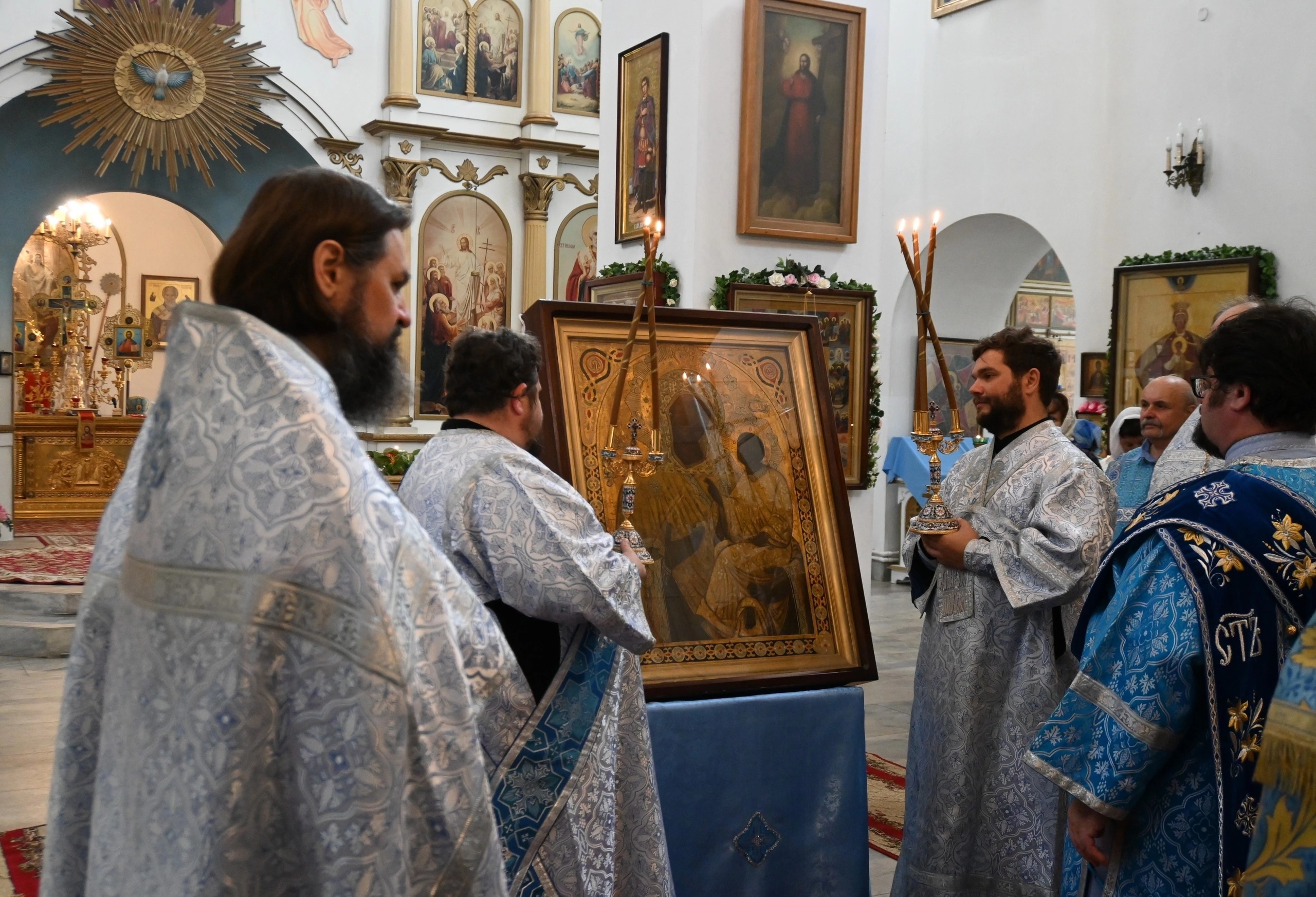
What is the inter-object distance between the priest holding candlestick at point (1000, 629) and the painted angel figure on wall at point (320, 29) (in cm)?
1235

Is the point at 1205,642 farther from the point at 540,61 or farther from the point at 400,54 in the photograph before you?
the point at 540,61

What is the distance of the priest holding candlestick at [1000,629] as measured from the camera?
11.1 feet

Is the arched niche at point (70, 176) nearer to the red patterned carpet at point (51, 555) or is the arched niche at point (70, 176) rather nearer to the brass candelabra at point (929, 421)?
the red patterned carpet at point (51, 555)

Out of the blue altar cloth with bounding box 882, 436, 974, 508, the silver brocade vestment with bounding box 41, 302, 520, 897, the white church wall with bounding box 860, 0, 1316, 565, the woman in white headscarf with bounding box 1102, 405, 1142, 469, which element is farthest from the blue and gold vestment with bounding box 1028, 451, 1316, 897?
the blue altar cloth with bounding box 882, 436, 974, 508

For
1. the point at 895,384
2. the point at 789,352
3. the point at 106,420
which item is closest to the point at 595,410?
the point at 789,352

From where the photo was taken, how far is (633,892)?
9.71ft

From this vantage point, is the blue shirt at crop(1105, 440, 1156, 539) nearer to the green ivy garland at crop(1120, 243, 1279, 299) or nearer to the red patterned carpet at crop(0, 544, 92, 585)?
the green ivy garland at crop(1120, 243, 1279, 299)

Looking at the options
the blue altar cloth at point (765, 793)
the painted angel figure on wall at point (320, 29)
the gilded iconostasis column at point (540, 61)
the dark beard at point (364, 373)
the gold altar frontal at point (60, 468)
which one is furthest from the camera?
the gilded iconostasis column at point (540, 61)

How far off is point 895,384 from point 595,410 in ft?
26.8

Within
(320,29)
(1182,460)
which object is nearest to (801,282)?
(1182,460)

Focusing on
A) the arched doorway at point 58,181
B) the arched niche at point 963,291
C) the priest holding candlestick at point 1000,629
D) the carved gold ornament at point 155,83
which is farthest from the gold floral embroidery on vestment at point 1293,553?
the carved gold ornament at point 155,83

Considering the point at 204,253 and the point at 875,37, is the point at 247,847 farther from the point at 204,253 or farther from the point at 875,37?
the point at 204,253

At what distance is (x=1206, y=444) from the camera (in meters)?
2.62

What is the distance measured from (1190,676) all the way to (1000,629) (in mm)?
1311
